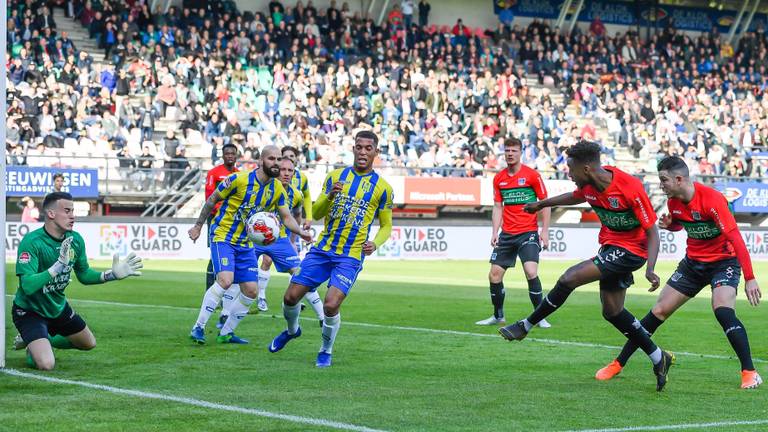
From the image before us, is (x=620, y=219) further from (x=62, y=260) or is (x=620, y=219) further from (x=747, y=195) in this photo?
(x=747, y=195)

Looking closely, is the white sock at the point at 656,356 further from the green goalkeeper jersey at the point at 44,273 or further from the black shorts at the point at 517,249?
the black shorts at the point at 517,249

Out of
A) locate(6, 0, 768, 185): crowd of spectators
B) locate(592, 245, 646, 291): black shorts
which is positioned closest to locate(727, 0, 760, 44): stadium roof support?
locate(6, 0, 768, 185): crowd of spectators

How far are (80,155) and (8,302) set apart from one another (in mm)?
15749

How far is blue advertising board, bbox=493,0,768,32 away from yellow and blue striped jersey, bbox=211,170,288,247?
140 ft

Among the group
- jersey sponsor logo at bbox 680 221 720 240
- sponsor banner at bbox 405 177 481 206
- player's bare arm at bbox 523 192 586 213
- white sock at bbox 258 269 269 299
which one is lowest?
sponsor banner at bbox 405 177 481 206

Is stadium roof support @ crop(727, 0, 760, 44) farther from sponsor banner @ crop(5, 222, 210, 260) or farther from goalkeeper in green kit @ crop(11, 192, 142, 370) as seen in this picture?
goalkeeper in green kit @ crop(11, 192, 142, 370)

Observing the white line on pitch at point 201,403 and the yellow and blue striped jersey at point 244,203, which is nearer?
the white line on pitch at point 201,403

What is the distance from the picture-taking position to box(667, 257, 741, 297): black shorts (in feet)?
33.0

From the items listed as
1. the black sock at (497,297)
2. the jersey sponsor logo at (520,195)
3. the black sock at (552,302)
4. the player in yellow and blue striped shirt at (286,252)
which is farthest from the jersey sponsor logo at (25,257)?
the jersey sponsor logo at (520,195)

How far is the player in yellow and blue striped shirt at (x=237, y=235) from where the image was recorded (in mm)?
12891

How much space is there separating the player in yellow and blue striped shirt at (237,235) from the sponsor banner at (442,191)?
78.7ft

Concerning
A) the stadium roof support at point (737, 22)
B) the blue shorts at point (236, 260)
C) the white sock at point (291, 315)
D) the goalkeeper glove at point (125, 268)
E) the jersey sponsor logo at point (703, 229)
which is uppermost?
the stadium roof support at point (737, 22)

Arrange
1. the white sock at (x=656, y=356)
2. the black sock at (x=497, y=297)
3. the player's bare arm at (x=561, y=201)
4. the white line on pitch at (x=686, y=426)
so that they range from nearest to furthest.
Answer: the white line on pitch at (x=686, y=426) < the white sock at (x=656, y=356) < the player's bare arm at (x=561, y=201) < the black sock at (x=497, y=297)

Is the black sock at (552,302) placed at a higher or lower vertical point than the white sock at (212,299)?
higher
